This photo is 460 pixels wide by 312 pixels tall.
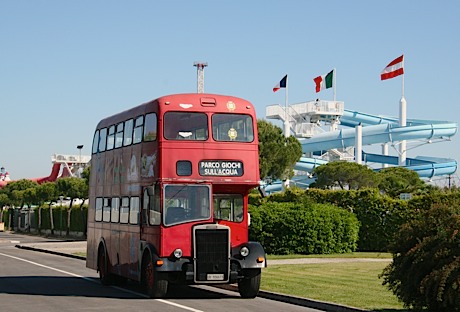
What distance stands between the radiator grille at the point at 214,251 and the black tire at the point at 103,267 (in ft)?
16.9

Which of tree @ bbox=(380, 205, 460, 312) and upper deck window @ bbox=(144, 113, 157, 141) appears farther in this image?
upper deck window @ bbox=(144, 113, 157, 141)

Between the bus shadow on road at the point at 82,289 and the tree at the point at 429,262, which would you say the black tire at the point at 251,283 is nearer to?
the bus shadow on road at the point at 82,289

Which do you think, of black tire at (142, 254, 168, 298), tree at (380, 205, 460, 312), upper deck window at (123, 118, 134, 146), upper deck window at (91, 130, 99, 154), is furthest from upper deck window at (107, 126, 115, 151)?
tree at (380, 205, 460, 312)

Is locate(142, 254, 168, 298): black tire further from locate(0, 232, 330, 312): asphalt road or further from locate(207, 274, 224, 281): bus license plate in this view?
locate(207, 274, 224, 281): bus license plate

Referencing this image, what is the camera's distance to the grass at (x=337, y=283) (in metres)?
17.9

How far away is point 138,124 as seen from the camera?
21.1 meters

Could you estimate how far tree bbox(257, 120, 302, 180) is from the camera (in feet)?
238

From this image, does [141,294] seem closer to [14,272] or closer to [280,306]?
[280,306]

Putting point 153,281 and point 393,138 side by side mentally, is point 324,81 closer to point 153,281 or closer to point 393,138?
point 393,138

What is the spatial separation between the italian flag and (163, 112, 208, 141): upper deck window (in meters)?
74.5

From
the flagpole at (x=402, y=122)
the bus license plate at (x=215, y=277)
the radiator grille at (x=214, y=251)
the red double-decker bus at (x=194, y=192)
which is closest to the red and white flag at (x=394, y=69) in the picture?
the flagpole at (x=402, y=122)

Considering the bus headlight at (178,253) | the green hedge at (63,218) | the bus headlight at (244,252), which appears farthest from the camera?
the green hedge at (63,218)

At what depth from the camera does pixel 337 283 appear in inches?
880

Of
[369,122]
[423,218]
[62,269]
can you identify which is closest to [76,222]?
[62,269]
